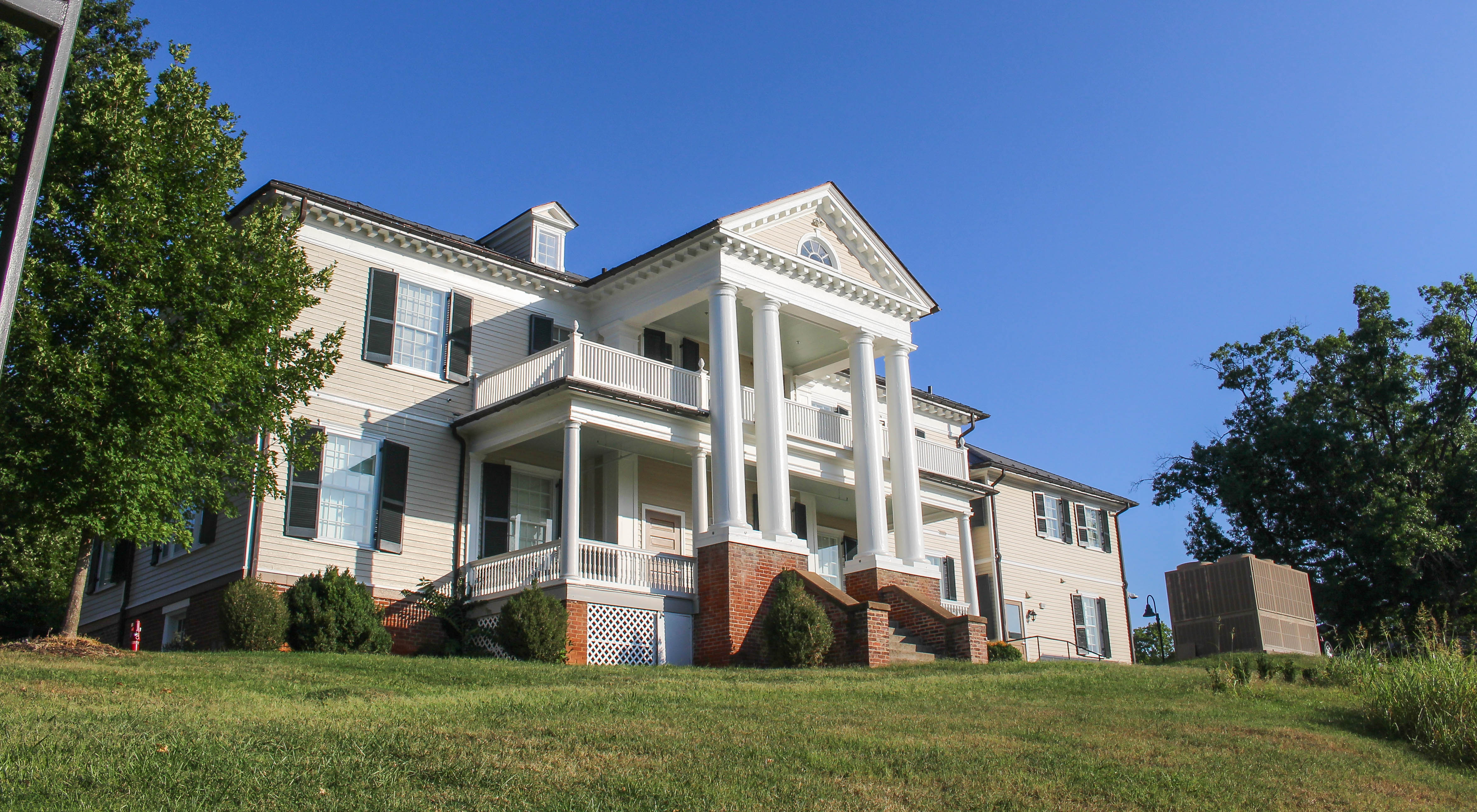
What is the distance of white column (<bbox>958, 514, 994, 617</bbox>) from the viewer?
2797 cm

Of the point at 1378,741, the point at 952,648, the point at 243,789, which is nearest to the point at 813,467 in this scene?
the point at 952,648

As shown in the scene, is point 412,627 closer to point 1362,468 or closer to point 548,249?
point 548,249

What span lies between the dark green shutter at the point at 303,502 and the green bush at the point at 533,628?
355cm

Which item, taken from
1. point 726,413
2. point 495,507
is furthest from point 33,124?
point 495,507

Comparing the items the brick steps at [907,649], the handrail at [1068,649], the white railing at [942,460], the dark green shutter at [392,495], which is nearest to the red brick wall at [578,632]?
the dark green shutter at [392,495]

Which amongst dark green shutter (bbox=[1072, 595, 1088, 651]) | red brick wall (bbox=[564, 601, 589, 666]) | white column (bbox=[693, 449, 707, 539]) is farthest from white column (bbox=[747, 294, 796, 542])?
dark green shutter (bbox=[1072, 595, 1088, 651])

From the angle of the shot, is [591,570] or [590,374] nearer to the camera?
[591,570]

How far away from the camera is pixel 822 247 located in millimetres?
26328

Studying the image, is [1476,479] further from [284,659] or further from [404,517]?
[284,659]

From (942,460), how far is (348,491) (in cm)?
1404

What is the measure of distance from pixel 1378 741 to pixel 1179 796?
4508 millimetres

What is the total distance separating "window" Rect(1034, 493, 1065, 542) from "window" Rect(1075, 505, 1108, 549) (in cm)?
94

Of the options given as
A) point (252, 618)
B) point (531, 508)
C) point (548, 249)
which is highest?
point (548, 249)

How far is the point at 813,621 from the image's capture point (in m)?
20.8
